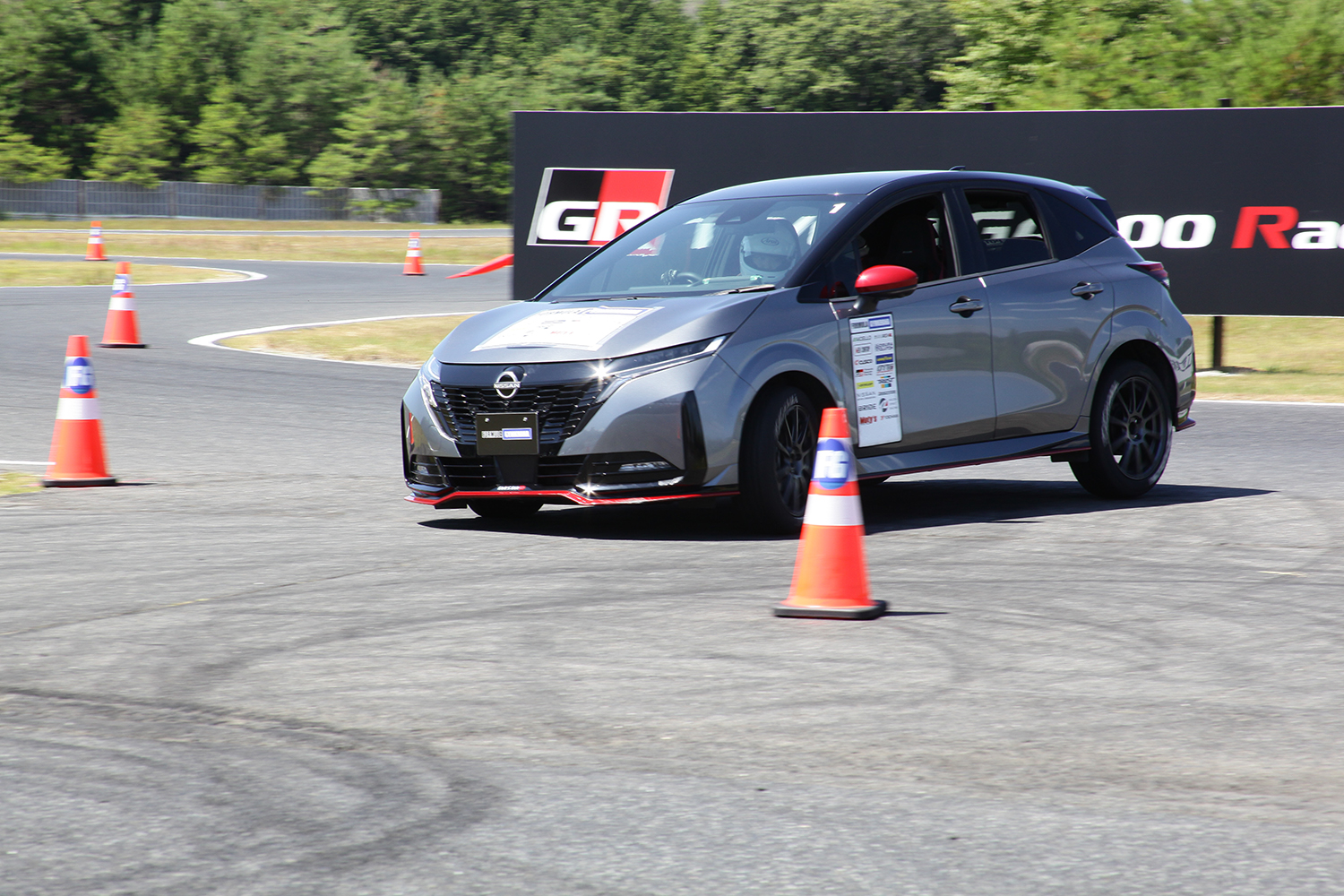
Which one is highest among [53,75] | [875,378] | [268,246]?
[53,75]

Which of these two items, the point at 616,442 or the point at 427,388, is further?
the point at 427,388

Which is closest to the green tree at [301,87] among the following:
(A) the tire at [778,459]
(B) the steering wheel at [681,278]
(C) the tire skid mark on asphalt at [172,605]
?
(B) the steering wheel at [681,278]

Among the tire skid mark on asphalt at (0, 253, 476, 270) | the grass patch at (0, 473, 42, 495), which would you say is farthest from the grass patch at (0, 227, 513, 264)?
the grass patch at (0, 473, 42, 495)

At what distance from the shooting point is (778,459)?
26.1 ft

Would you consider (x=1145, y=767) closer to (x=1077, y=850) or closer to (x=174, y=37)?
(x=1077, y=850)

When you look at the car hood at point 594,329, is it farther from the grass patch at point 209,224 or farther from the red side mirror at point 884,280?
the grass patch at point 209,224

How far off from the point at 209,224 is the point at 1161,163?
50705mm

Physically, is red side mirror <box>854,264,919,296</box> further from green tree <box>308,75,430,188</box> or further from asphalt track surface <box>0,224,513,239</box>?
green tree <box>308,75,430,188</box>

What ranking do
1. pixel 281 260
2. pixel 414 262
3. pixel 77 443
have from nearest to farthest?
1. pixel 77 443
2. pixel 414 262
3. pixel 281 260

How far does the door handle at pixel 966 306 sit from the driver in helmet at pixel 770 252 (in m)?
0.92

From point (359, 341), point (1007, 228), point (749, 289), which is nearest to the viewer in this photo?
point (749, 289)

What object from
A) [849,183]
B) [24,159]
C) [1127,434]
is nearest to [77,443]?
[849,183]

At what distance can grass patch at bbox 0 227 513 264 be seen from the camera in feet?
151

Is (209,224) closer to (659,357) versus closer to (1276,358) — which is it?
(1276,358)
